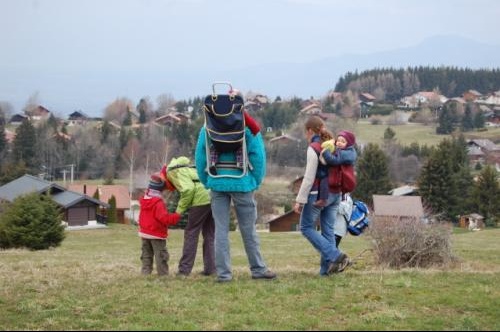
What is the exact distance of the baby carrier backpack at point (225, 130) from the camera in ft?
25.3

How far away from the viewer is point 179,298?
702 centimetres

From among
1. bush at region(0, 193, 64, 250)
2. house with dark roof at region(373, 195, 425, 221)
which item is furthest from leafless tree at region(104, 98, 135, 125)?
bush at region(0, 193, 64, 250)

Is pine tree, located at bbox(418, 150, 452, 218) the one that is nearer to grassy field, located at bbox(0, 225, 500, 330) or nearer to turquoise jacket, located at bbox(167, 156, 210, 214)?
grassy field, located at bbox(0, 225, 500, 330)

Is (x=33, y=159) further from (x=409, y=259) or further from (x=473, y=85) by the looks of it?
(x=473, y=85)

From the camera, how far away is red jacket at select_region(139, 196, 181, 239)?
8.98 m

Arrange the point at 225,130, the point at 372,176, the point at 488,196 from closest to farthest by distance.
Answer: the point at 225,130, the point at 488,196, the point at 372,176

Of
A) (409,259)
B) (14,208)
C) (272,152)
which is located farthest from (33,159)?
(409,259)

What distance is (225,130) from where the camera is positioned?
7801mm

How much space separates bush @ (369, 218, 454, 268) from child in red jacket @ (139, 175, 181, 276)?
368 cm

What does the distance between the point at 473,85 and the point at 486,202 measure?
139898 mm

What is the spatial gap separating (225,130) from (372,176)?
59000 mm

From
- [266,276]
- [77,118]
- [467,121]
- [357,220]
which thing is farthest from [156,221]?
[77,118]

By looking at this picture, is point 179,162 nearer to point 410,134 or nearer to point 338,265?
point 338,265

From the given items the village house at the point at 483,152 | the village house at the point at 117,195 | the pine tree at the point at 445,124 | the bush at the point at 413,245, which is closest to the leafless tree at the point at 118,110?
the pine tree at the point at 445,124
